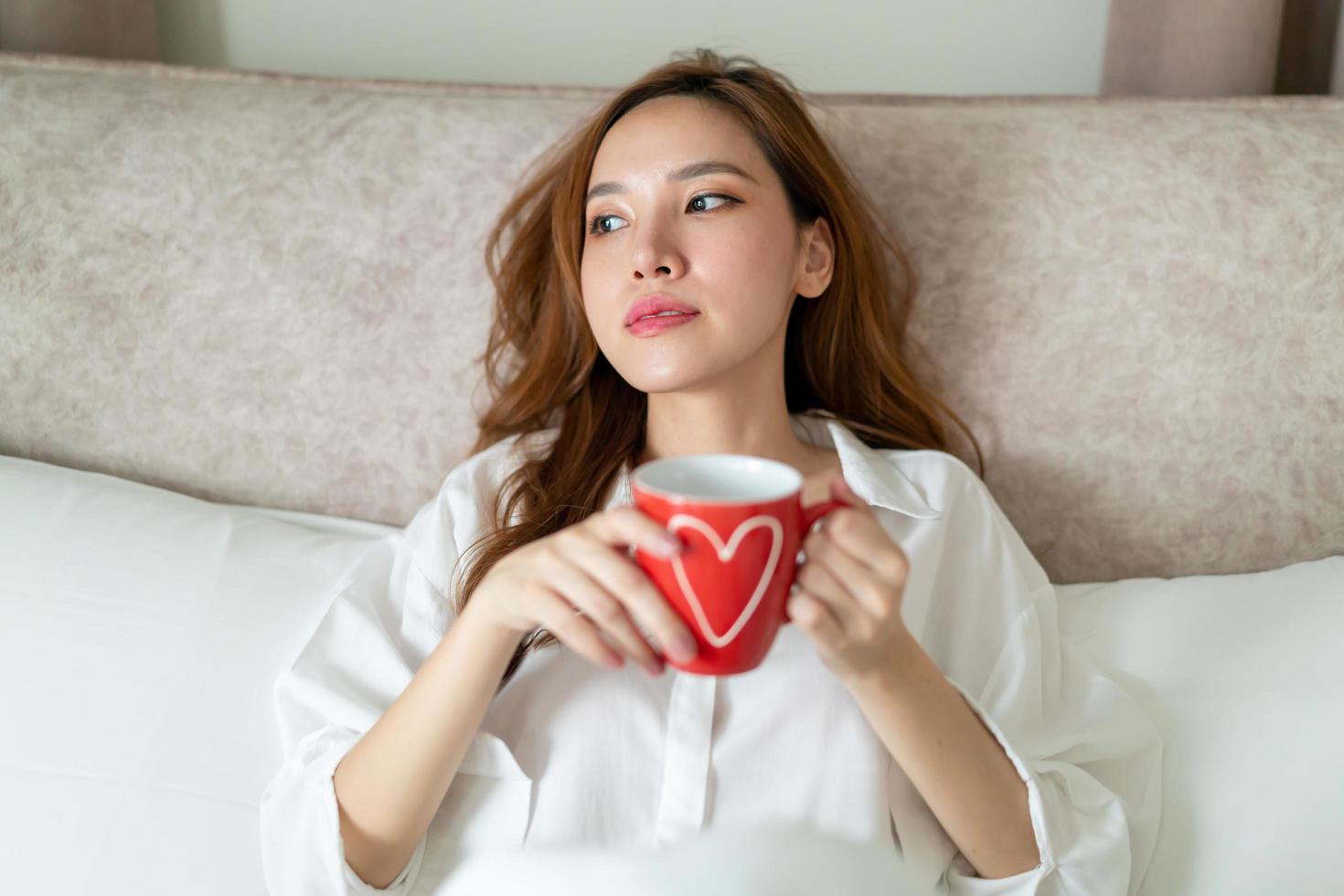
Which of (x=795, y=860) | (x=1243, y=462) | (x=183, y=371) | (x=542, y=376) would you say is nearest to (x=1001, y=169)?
(x=1243, y=462)

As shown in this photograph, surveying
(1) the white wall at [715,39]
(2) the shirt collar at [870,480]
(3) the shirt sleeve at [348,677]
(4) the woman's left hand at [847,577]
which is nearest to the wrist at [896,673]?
(4) the woman's left hand at [847,577]

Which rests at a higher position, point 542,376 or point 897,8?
point 897,8

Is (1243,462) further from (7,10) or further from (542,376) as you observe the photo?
(7,10)

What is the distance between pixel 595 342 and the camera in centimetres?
140

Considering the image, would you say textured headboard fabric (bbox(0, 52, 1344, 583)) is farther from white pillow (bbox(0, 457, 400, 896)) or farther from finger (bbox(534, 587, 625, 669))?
finger (bbox(534, 587, 625, 669))

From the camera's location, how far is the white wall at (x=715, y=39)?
1.78m

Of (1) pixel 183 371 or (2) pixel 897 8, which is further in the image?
(2) pixel 897 8

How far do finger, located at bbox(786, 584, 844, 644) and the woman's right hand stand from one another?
0.26ft

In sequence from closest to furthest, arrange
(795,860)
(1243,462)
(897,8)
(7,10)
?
(795,860), (1243,462), (7,10), (897,8)

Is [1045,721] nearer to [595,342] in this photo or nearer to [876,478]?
[876,478]

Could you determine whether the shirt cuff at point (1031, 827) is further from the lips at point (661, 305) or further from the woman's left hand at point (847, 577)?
the lips at point (661, 305)

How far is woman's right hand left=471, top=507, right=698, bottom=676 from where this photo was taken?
70 centimetres

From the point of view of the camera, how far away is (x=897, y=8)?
70.1 inches

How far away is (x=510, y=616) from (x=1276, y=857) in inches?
33.0
